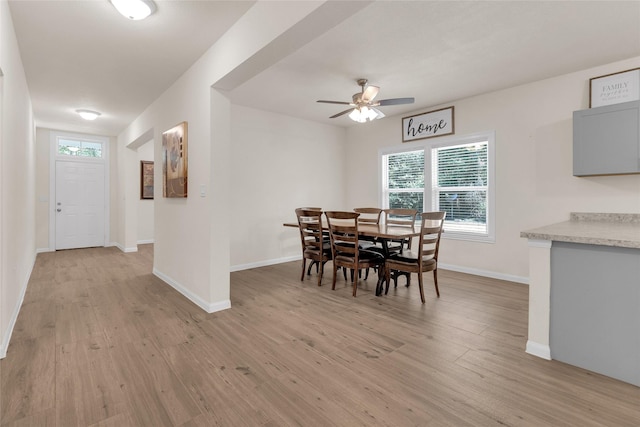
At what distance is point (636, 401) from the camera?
165 centimetres

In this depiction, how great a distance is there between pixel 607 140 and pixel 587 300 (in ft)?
6.98

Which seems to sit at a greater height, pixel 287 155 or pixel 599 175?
pixel 287 155

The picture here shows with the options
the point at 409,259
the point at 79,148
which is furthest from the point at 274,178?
the point at 79,148

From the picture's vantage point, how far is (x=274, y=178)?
17.1 feet

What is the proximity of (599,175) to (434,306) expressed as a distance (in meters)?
2.32

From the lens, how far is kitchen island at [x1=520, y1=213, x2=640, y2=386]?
1.80m

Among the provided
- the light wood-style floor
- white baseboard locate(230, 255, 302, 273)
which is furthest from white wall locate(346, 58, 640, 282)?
white baseboard locate(230, 255, 302, 273)

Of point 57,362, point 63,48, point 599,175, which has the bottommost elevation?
point 57,362

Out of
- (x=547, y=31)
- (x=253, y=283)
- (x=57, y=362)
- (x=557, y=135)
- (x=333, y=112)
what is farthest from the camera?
(x=333, y=112)

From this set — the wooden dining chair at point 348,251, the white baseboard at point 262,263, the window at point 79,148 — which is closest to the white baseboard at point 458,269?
the white baseboard at point 262,263

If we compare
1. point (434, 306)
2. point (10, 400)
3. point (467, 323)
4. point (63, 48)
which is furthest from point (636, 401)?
point (63, 48)

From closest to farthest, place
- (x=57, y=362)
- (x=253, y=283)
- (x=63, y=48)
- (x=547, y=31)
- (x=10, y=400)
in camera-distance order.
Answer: (x=10, y=400) < (x=57, y=362) < (x=547, y=31) < (x=63, y=48) < (x=253, y=283)

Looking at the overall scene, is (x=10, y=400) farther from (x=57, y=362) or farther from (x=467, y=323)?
(x=467, y=323)

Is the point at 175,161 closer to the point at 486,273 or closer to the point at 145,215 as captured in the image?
the point at 486,273
